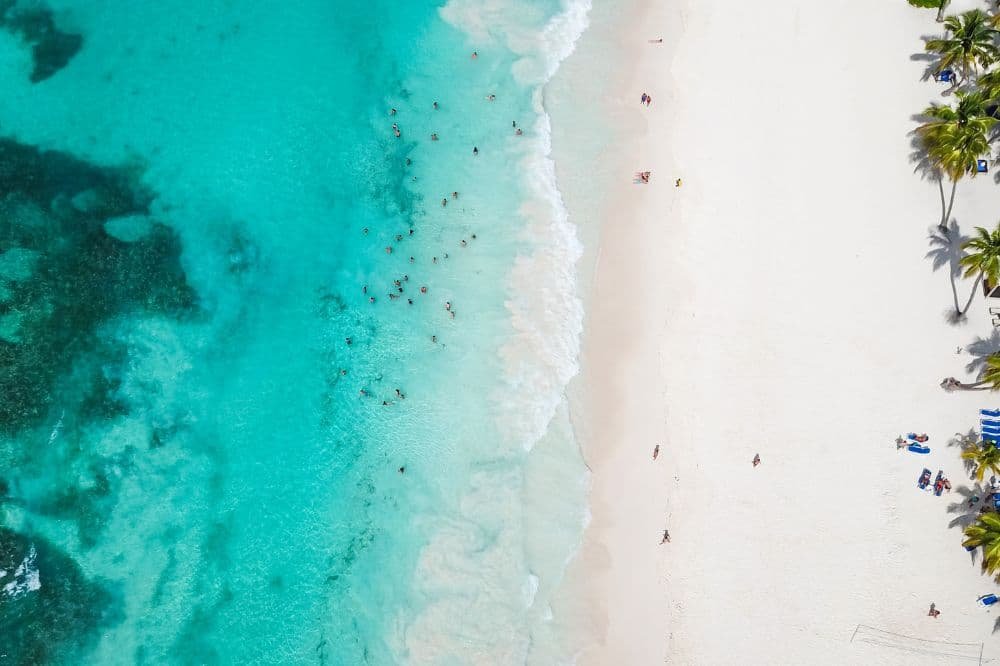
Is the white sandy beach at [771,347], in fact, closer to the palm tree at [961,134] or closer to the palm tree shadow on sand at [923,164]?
the palm tree shadow on sand at [923,164]

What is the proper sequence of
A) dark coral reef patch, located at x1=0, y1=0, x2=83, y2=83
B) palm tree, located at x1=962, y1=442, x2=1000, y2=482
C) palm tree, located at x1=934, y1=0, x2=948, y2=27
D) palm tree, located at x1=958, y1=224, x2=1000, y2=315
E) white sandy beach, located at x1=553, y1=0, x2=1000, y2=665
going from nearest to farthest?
palm tree, located at x1=962, y1=442, x2=1000, y2=482 < palm tree, located at x1=958, y1=224, x2=1000, y2=315 < white sandy beach, located at x1=553, y1=0, x2=1000, y2=665 < palm tree, located at x1=934, y1=0, x2=948, y2=27 < dark coral reef patch, located at x1=0, y1=0, x2=83, y2=83

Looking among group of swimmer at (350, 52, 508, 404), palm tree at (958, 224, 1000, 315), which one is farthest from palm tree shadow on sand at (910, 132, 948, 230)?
group of swimmer at (350, 52, 508, 404)

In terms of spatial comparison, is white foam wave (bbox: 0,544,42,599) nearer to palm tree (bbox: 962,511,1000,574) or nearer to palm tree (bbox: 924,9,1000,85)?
palm tree (bbox: 962,511,1000,574)

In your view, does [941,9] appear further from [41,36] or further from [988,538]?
[41,36]

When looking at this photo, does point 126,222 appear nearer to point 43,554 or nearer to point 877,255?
point 43,554

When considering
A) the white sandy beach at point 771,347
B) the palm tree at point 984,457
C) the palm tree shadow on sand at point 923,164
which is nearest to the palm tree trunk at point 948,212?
the palm tree shadow on sand at point 923,164

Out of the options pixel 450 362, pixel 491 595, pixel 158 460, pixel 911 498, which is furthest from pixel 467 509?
pixel 911 498

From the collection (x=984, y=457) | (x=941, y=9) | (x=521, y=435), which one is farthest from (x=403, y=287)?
(x=941, y=9)
